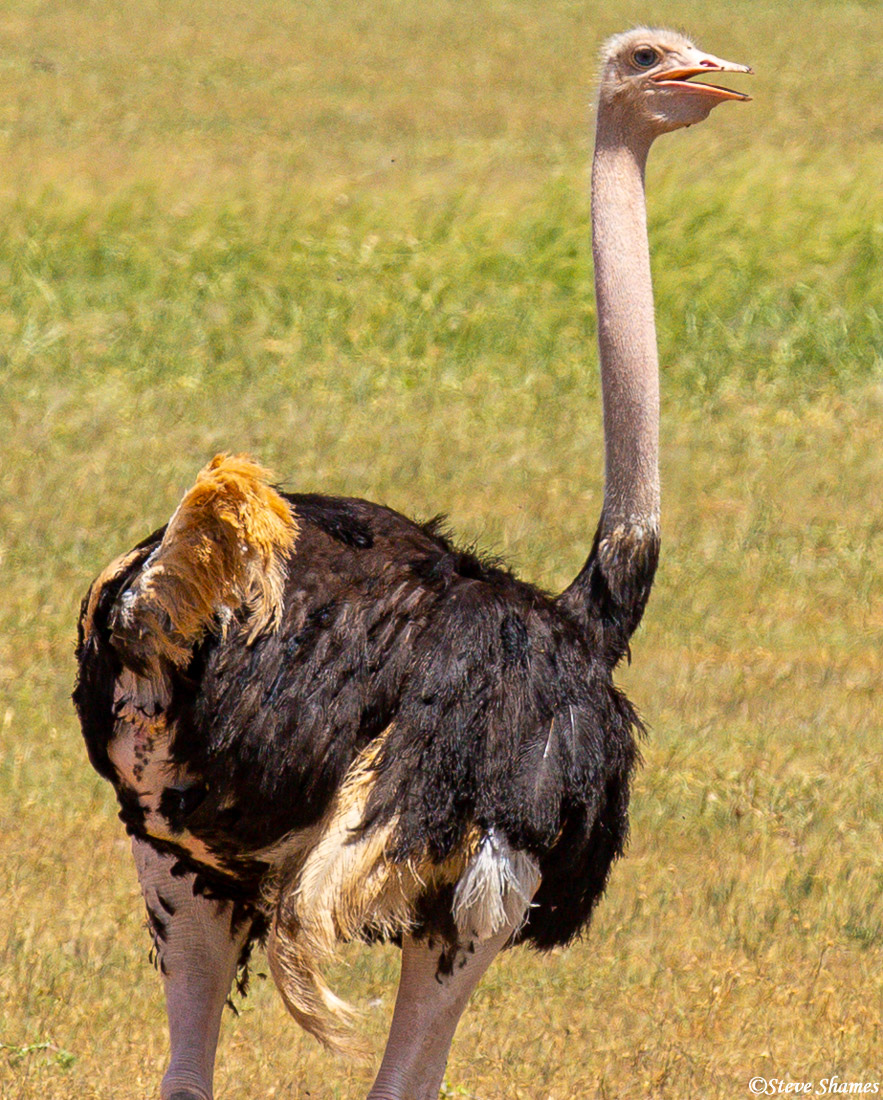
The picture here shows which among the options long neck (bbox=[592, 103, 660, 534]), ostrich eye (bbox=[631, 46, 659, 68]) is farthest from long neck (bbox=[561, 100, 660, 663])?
ostrich eye (bbox=[631, 46, 659, 68])

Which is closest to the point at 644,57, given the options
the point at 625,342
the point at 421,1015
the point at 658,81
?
the point at 658,81

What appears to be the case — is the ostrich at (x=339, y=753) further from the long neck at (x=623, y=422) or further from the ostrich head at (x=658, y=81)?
the ostrich head at (x=658, y=81)

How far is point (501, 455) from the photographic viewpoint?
9734mm

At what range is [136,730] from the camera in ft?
11.2

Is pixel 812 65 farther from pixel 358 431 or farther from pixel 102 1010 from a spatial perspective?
pixel 102 1010

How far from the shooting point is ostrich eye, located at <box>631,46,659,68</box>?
4285 millimetres

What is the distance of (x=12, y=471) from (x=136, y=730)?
5.75 metres

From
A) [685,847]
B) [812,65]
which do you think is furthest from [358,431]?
[812,65]

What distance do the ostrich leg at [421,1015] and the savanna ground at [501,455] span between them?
2.58 ft

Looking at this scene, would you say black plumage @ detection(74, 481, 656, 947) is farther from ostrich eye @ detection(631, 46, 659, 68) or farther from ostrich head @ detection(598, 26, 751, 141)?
ostrich eye @ detection(631, 46, 659, 68)

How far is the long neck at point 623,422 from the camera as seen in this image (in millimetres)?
3988

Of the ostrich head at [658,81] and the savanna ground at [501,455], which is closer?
the ostrich head at [658,81]

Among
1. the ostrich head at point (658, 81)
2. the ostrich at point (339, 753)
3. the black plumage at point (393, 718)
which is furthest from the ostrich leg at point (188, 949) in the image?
the ostrich head at point (658, 81)

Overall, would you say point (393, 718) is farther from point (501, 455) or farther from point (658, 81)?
point (501, 455)
